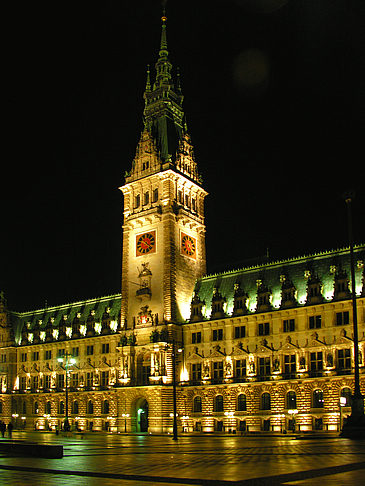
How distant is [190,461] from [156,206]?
201ft

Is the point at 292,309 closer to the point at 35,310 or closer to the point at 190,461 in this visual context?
the point at 190,461

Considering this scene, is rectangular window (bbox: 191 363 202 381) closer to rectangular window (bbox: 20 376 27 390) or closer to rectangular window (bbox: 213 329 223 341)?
rectangular window (bbox: 213 329 223 341)

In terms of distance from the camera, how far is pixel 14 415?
10038cm

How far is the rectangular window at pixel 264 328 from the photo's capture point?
240 ft

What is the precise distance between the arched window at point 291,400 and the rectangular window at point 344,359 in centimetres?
684

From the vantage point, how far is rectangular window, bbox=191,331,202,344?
262 ft

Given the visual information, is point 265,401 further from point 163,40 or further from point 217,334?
point 163,40

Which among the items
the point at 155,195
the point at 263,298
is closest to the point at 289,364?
the point at 263,298

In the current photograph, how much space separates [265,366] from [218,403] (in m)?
8.51

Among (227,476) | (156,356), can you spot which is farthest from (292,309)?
(227,476)

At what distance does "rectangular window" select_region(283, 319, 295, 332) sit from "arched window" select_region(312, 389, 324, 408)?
779 centimetres

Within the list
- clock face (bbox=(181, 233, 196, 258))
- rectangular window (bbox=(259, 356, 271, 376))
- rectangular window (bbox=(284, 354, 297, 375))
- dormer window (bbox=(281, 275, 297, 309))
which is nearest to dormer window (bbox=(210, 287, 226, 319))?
rectangular window (bbox=(259, 356, 271, 376))

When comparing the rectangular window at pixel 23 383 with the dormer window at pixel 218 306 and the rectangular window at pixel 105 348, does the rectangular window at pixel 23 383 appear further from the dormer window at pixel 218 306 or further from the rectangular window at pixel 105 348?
the dormer window at pixel 218 306

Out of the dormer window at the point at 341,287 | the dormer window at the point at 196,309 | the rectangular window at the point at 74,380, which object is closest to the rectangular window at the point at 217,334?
the dormer window at the point at 196,309
